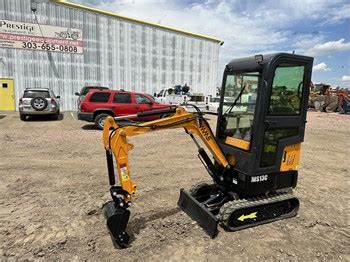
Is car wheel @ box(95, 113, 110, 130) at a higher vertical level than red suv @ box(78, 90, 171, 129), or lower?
lower

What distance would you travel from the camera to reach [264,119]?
3.90 m

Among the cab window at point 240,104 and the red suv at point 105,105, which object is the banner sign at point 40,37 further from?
the cab window at point 240,104

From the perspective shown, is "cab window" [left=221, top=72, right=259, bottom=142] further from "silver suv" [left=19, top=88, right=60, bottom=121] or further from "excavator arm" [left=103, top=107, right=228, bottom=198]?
"silver suv" [left=19, top=88, right=60, bottom=121]

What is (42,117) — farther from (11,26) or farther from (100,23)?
(100,23)

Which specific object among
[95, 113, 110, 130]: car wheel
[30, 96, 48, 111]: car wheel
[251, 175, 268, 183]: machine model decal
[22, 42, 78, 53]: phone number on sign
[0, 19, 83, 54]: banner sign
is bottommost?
[95, 113, 110, 130]: car wheel

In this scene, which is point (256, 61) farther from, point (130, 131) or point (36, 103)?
point (36, 103)

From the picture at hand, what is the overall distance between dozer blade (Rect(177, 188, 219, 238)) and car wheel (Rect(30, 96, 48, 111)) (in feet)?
40.3

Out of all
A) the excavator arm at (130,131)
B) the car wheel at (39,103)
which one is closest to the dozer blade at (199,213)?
the excavator arm at (130,131)

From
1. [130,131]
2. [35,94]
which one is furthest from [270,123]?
[35,94]

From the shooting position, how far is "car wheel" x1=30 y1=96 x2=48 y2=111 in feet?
48.0

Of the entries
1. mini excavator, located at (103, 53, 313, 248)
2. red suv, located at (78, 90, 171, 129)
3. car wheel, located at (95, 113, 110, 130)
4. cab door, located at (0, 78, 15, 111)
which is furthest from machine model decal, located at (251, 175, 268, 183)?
cab door, located at (0, 78, 15, 111)

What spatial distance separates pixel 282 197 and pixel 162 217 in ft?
6.18

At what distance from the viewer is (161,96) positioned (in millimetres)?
18953

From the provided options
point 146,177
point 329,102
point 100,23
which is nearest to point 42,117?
point 100,23
